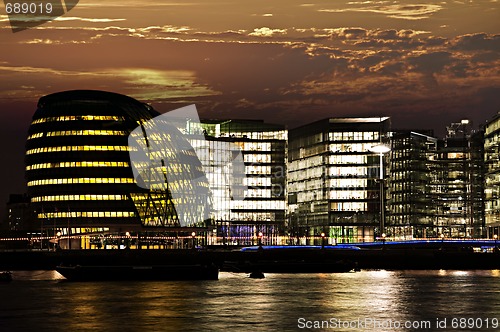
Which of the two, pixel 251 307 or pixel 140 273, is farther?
pixel 140 273

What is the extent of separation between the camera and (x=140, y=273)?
117625 mm

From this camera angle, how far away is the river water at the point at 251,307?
55500mm

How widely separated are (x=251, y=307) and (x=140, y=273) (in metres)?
50.5

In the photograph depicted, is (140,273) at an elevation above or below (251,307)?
above

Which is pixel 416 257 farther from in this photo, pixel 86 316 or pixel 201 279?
pixel 86 316

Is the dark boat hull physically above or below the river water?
above

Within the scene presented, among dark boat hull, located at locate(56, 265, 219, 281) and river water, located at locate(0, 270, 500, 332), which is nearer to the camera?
river water, located at locate(0, 270, 500, 332)

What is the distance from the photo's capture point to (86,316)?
203ft

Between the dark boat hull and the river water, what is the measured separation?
15.7 metres

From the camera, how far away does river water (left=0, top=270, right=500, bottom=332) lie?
5550cm

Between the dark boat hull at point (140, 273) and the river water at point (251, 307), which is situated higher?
the dark boat hull at point (140, 273)

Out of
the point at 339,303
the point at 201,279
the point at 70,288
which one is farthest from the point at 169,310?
the point at 201,279

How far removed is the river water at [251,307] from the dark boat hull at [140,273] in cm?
1570

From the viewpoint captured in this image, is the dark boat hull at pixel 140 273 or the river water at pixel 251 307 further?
the dark boat hull at pixel 140 273
